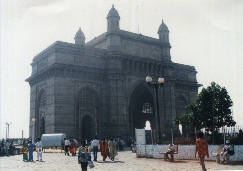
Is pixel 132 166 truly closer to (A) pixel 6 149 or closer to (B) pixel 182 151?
(B) pixel 182 151

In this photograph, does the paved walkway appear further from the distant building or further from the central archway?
the central archway

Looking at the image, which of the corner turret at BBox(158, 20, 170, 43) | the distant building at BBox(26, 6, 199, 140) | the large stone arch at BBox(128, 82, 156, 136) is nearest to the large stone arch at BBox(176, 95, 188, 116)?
the distant building at BBox(26, 6, 199, 140)

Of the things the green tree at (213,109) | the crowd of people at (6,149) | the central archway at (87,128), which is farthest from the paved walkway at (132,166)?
the central archway at (87,128)

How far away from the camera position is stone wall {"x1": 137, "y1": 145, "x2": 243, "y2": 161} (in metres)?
15.8

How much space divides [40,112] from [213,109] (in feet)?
75.8

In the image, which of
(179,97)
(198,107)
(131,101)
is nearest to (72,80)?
(131,101)

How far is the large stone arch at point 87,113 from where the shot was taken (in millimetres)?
36281

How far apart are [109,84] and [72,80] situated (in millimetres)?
5055

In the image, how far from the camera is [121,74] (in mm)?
38844

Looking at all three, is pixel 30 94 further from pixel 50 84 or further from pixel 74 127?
pixel 74 127

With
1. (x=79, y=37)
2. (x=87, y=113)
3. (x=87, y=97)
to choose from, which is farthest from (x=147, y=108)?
(x=79, y=37)

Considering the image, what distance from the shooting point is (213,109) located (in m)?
27.7

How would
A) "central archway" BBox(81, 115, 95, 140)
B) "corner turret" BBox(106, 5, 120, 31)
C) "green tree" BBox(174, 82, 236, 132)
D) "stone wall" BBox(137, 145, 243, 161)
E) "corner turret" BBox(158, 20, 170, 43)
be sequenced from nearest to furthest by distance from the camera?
"stone wall" BBox(137, 145, 243, 161) → "green tree" BBox(174, 82, 236, 132) → "central archway" BBox(81, 115, 95, 140) → "corner turret" BBox(106, 5, 120, 31) → "corner turret" BBox(158, 20, 170, 43)

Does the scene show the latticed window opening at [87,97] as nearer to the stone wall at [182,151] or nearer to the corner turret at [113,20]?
the corner turret at [113,20]
